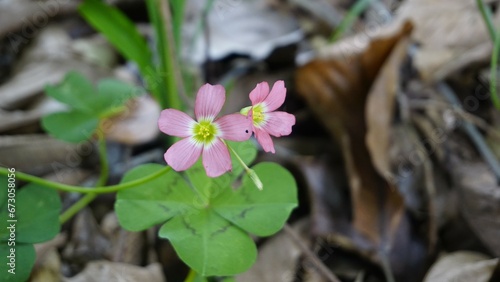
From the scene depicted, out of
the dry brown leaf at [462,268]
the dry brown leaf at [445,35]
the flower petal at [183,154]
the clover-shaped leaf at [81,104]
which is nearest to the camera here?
the flower petal at [183,154]

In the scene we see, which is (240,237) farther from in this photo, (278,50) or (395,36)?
(278,50)

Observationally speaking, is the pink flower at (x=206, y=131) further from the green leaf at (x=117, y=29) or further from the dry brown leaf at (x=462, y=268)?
the green leaf at (x=117, y=29)

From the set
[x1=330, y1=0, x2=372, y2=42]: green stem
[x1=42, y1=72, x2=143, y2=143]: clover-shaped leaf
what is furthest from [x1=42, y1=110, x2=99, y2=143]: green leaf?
[x1=330, y1=0, x2=372, y2=42]: green stem

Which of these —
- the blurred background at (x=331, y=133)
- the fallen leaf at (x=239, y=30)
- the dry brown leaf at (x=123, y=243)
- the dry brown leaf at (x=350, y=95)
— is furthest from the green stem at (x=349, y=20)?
the dry brown leaf at (x=123, y=243)

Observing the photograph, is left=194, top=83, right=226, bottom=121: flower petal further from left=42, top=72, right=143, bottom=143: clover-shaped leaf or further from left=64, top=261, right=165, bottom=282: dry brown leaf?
left=42, top=72, right=143, bottom=143: clover-shaped leaf

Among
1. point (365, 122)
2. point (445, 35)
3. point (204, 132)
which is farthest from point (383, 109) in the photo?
point (204, 132)

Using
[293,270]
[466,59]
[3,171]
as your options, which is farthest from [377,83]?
[3,171]
